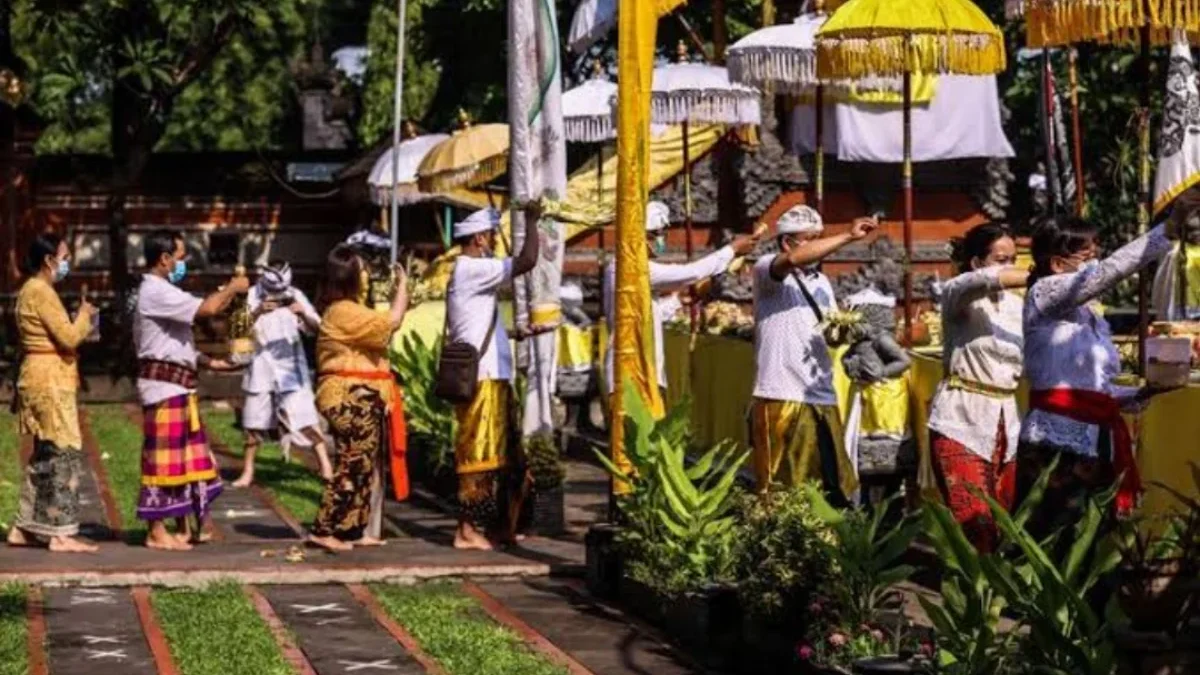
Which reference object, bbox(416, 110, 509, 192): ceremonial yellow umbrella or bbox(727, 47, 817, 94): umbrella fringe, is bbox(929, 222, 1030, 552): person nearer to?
bbox(727, 47, 817, 94): umbrella fringe

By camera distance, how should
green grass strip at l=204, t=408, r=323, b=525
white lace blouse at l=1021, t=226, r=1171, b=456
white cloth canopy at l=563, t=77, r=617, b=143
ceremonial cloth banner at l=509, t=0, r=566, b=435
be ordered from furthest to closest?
white cloth canopy at l=563, t=77, r=617, b=143 → green grass strip at l=204, t=408, r=323, b=525 → ceremonial cloth banner at l=509, t=0, r=566, b=435 → white lace blouse at l=1021, t=226, r=1171, b=456

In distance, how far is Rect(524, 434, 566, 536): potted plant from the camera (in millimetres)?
15570

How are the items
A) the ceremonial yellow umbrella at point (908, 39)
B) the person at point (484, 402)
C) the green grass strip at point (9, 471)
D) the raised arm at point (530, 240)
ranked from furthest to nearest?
the green grass strip at point (9, 471)
the ceremonial yellow umbrella at point (908, 39)
the person at point (484, 402)
the raised arm at point (530, 240)

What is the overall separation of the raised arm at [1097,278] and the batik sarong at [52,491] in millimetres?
6654

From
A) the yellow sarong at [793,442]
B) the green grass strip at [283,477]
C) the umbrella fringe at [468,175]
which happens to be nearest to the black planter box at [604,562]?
the yellow sarong at [793,442]

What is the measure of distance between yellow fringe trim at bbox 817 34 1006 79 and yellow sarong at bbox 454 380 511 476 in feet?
9.00

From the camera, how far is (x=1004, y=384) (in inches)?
451

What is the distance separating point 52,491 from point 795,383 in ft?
15.0

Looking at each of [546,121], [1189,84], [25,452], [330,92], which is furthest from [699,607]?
[330,92]

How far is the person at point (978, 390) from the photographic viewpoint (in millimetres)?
11383

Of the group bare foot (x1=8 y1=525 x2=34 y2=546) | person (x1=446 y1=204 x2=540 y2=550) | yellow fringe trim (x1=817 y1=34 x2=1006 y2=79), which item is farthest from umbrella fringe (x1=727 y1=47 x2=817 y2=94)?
bare foot (x1=8 y1=525 x2=34 y2=546)

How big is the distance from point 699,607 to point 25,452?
12.3 m

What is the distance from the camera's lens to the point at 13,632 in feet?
39.2

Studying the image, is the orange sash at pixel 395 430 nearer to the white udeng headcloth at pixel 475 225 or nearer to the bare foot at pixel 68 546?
the white udeng headcloth at pixel 475 225
